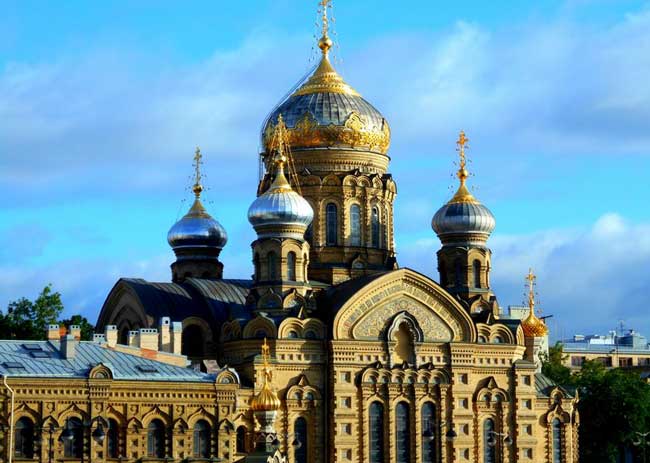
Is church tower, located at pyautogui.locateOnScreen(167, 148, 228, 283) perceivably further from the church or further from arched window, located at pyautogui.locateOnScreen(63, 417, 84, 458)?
arched window, located at pyautogui.locateOnScreen(63, 417, 84, 458)

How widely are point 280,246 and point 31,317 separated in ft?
46.1

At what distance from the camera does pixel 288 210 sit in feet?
207

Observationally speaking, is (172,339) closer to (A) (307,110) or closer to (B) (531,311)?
(A) (307,110)

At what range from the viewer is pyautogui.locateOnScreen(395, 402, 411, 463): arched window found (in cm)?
6231

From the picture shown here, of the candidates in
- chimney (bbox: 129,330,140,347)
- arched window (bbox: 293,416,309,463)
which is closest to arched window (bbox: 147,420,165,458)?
chimney (bbox: 129,330,140,347)

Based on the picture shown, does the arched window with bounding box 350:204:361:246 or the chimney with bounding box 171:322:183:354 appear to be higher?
the arched window with bounding box 350:204:361:246

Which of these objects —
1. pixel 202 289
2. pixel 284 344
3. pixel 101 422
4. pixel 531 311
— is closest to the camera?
pixel 101 422

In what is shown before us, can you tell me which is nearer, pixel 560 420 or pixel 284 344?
pixel 284 344

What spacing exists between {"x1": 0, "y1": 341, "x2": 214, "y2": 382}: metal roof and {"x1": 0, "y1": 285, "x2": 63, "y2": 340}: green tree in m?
13.6

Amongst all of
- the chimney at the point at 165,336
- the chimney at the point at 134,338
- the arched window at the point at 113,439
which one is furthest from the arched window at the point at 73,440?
the chimney at the point at 165,336

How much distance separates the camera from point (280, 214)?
6306cm

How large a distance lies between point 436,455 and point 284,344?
7.21 metres

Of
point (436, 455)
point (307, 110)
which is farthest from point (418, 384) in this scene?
point (307, 110)

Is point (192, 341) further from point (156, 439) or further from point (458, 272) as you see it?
point (458, 272)
